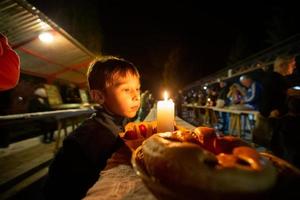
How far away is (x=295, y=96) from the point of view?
384cm

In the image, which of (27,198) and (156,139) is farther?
(27,198)

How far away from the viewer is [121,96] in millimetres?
1594

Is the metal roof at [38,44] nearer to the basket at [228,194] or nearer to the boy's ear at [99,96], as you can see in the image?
the boy's ear at [99,96]

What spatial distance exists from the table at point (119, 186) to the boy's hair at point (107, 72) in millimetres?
725

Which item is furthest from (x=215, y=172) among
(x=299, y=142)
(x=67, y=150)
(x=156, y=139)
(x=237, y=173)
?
(x=299, y=142)

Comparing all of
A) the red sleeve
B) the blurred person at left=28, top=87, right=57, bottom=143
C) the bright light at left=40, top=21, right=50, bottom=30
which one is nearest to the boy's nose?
the red sleeve

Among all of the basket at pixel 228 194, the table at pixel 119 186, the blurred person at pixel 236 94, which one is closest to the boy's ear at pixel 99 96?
the table at pixel 119 186

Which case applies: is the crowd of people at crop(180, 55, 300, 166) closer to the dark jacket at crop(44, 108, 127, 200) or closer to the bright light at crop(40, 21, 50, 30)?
the dark jacket at crop(44, 108, 127, 200)

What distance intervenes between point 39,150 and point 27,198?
328 centimetres

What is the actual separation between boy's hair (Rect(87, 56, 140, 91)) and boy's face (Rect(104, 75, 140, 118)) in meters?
0.03

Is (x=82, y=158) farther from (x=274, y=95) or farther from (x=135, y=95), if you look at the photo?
(x=274, y=95)

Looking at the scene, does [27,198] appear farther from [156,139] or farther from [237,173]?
[237,173]

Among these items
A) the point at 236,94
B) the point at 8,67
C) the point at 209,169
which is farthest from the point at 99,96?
the point at 236,94

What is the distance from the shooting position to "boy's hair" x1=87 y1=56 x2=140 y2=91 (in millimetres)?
1587
